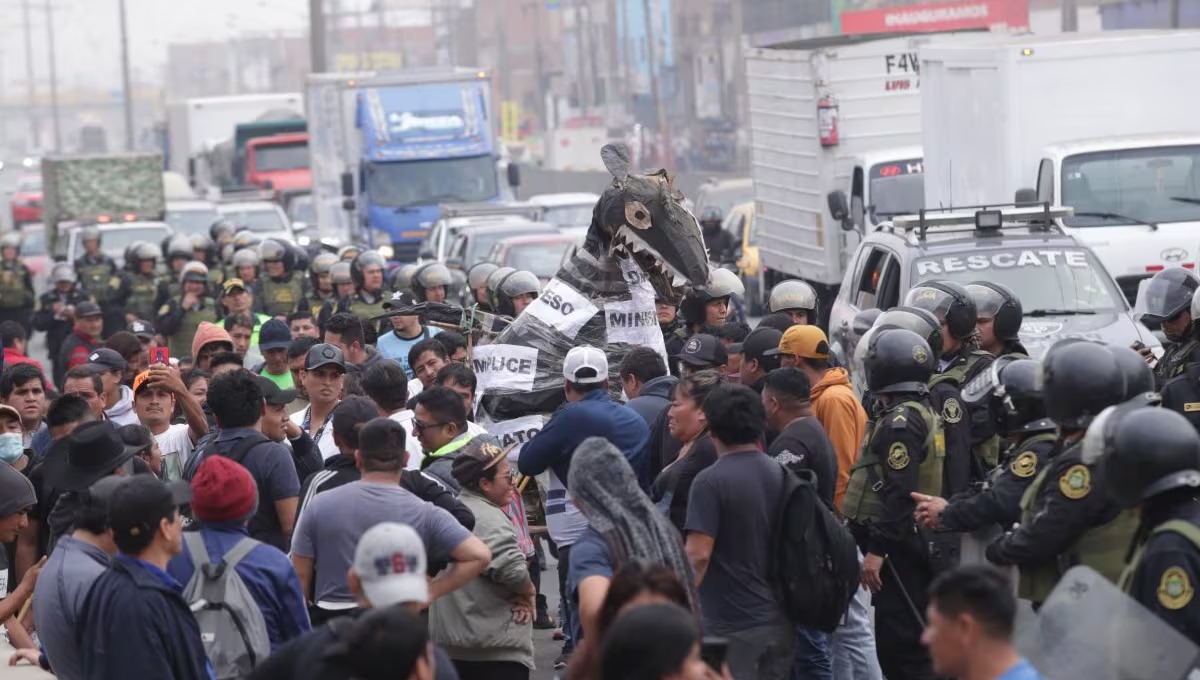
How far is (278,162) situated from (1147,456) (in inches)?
1722

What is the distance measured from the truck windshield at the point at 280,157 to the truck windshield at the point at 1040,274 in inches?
1423

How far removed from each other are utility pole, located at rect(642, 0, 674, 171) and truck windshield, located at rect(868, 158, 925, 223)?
40.9m

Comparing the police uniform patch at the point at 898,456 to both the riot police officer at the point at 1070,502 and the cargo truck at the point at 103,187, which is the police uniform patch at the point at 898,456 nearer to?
the riot police officer at the point at 1070,502

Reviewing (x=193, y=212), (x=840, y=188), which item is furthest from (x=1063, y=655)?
(x=193, y=212)

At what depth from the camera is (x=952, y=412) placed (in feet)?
24.5

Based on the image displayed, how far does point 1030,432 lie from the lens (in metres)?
6.64

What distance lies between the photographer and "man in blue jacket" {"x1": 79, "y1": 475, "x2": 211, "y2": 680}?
5.38 metres

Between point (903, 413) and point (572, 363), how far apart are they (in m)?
1.31

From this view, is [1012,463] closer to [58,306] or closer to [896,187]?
[896,187]

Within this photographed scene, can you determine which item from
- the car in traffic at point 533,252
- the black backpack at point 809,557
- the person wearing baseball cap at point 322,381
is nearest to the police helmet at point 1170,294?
the black backpack at point 809,557

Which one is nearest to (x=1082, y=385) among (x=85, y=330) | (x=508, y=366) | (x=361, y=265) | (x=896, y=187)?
(x=508, y=366)

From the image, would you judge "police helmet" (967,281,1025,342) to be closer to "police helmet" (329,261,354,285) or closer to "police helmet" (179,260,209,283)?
"police helmet" (329,261,354,285)

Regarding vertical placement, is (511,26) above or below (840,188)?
above

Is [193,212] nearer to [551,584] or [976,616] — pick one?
[551,584]
